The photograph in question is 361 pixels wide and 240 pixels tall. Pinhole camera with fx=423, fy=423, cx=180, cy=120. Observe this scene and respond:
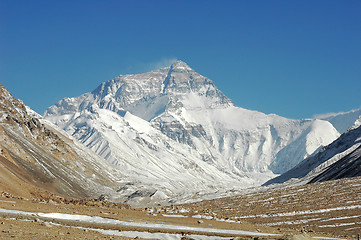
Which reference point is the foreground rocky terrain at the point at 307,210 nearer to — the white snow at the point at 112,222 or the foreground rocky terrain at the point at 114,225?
the foreground rocky terrain at the point at 114,225

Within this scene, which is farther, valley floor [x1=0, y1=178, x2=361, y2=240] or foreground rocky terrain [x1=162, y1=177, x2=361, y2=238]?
foreground rocky terrain [x1=162, y1=177, x2=361, y2=238]

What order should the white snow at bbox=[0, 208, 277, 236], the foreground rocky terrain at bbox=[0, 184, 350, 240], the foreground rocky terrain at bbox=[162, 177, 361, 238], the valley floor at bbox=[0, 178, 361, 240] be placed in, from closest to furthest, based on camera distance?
the foreground rocky terrain at bbox=[0, 184, 350, 240] → the valley floor at bbox=[0, 178, 361, 240] → the white snow at bbox=[0, 208, 277, 236] → the foreground rocky terrain at bbox=[162, 177, 361, 238]

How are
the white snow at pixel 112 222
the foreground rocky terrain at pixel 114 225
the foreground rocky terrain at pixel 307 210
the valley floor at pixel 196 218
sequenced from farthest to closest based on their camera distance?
1. the foreground rocky terrain at pixel 307 210
2. the white snow at pixel 112 222
3. the valley floor at pixel 196 218
4. the foreground rocky terrain at pixel 114 225

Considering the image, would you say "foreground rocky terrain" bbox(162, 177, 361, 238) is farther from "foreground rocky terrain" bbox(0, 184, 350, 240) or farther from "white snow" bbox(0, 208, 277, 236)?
"white snow" bbox(0, 208, 277, 236)

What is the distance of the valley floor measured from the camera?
130 ft

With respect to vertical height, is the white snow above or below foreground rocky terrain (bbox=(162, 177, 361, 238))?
below

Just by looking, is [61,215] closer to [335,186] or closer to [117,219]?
[117,219]

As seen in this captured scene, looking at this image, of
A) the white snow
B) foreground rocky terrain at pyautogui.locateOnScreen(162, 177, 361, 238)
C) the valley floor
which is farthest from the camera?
foreground rocky terrain at pyautogui.locateOnScreen(162, 177, 361, 238)

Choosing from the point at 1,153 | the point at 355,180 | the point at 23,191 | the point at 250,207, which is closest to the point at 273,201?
the point at 250,207

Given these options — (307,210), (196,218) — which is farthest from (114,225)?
(307,210)

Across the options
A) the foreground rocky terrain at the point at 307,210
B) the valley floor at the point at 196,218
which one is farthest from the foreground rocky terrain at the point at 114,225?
the foreground rocky terrain at the point at 307,210

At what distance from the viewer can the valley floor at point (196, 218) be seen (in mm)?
39531

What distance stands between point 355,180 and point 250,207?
30.6 m

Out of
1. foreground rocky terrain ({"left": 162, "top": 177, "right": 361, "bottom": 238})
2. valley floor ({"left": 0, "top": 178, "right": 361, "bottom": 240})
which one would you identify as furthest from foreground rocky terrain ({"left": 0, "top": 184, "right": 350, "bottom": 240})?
foreground rocky terrain ({"left": 162, "top": 177, "right": 361, "bottom": 238})
